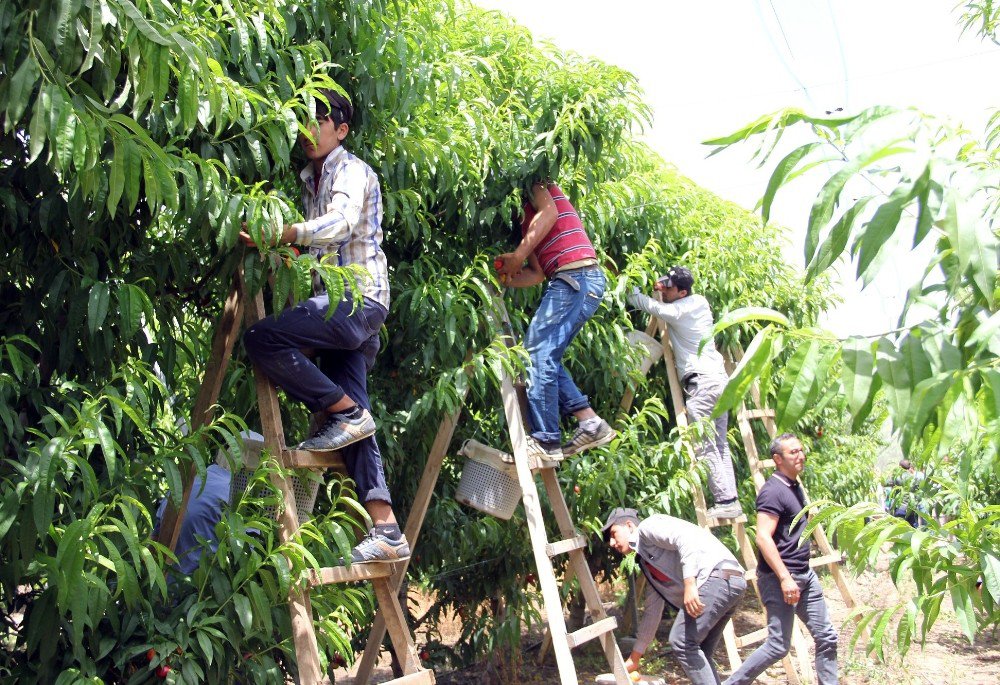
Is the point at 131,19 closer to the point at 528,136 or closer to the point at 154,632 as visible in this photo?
the point at 154,632

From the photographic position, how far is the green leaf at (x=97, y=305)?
9.57ft

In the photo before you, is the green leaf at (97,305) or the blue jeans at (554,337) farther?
the blue jeans at (554,337)

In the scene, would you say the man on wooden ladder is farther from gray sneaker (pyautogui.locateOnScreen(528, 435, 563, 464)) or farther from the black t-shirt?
the black t-shirt

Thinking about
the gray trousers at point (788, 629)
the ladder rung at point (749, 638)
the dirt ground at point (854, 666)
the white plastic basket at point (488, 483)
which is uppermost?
the white plastic basket at point (488, 483)

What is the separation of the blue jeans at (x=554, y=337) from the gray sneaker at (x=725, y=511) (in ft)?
5.99

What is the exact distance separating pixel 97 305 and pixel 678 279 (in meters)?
4.01

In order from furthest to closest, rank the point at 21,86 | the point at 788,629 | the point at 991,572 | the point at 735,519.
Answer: the point at 735,519
the point at 788,629
the point at 21,86
the point at 991,572

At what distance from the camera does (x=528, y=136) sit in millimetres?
4945

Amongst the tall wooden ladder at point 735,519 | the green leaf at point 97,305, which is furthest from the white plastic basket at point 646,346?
the green leaf at point 97,305

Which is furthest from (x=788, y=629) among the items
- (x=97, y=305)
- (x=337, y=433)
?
(x=97, y=305)

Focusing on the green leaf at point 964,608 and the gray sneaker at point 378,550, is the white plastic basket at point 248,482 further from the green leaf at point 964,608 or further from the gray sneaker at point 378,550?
the green leaf at point 964,608

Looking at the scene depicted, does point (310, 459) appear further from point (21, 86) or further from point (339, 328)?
point (21, 86)

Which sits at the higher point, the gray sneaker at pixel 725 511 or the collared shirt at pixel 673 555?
the collared shirt at pixel 673 555

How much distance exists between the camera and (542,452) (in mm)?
4758
